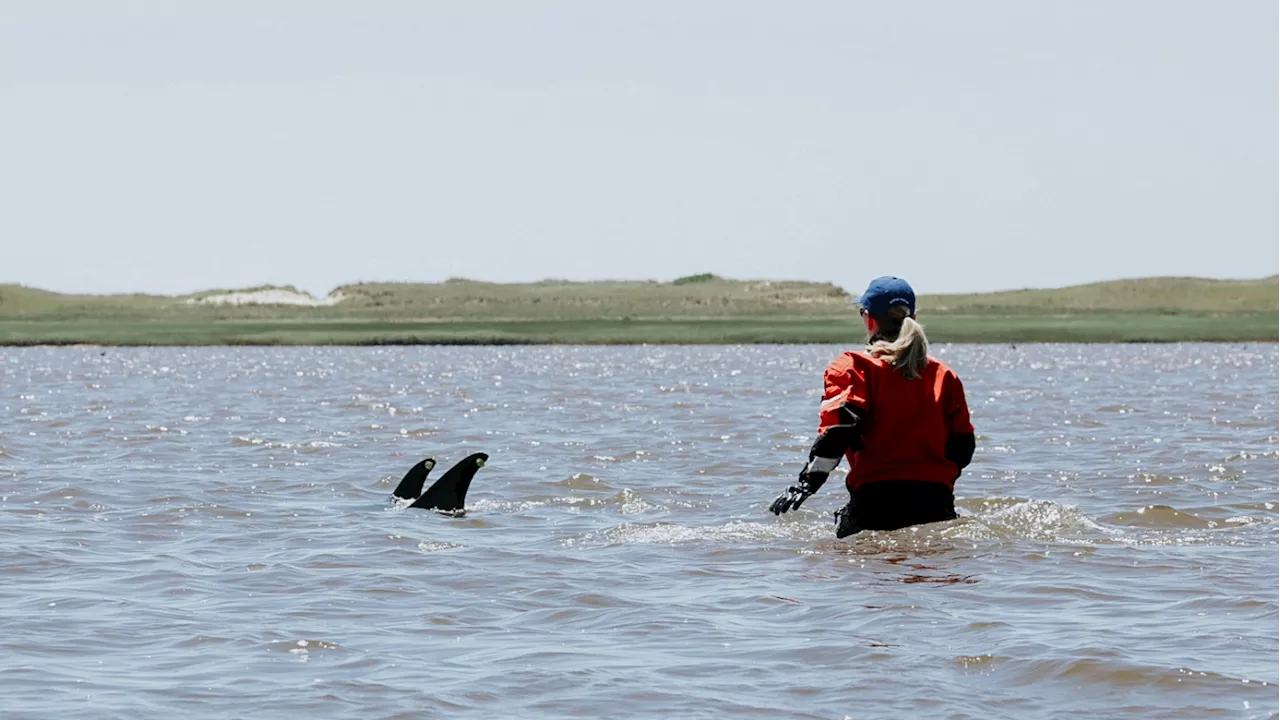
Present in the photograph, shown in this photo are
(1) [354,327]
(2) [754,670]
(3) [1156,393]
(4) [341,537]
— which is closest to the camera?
(2) [754,670]

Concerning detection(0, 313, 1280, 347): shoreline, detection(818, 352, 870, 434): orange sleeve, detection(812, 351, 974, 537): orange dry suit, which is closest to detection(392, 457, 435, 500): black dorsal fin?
detection(812, 351, 974, 537): orange dry suit

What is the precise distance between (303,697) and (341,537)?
245 inches

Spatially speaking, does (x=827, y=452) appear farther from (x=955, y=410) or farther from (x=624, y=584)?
(x=624, y=584)

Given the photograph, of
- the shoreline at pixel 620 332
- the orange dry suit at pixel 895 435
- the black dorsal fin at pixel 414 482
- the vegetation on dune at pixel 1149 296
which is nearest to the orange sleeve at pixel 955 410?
the orange dry suit at pixel 895 435

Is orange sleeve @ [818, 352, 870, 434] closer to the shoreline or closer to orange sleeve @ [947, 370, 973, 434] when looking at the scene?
orange sleeve @ [947, 370, 973, 434]

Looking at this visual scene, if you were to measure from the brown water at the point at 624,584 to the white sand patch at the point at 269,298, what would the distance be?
16050 cm

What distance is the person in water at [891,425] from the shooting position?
12.3 meters

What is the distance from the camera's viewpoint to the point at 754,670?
906 cm

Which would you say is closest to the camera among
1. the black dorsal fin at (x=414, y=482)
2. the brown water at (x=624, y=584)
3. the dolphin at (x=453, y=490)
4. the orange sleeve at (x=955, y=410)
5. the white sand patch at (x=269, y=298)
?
the brown water at (x=624, y=584)

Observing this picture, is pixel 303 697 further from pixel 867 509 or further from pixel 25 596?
pixel 867 509

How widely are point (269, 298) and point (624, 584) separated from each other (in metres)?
180

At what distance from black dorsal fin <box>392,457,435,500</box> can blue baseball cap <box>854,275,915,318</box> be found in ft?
20.0

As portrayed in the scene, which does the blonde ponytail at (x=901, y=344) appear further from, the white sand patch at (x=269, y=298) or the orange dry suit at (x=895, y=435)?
the white sand patch at (x=269, y=298)

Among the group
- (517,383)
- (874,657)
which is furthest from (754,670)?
(517,383)
